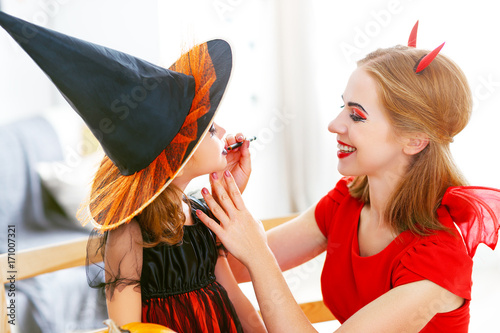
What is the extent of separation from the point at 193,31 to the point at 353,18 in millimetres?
1857

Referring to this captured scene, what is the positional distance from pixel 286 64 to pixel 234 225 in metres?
1.91

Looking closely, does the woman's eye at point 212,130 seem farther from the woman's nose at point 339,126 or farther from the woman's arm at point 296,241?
the woman's arm at point 296,241

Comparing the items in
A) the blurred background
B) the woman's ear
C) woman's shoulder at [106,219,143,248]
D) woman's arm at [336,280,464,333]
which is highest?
the blurred background

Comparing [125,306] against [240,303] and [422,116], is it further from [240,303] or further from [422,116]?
[422,116]

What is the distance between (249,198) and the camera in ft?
9.37

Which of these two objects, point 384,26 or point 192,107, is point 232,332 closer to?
point 192,107

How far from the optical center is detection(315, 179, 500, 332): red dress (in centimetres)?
96

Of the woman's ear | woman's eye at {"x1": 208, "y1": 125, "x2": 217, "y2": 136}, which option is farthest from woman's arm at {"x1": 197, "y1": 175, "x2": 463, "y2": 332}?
the woman's ear

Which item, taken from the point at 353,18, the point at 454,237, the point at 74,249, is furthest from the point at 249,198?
the point at 454,237

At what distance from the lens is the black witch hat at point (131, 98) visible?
0.73m

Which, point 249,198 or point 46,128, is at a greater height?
point 46,128

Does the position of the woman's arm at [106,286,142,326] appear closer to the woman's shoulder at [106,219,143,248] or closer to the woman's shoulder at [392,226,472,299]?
the woman's shoulder at [106,219,143,248]

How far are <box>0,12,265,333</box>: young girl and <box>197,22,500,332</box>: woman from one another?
0.09 meters

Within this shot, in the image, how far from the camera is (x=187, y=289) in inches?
39.1
